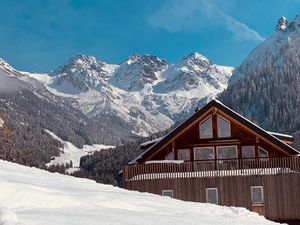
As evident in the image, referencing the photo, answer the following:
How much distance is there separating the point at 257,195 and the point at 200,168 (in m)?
3.98

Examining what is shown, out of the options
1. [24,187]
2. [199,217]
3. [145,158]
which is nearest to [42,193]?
[24,187]

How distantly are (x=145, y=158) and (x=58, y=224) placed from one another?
28.2 m

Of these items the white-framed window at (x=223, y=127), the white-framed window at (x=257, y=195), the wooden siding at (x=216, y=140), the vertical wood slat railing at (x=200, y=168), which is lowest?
the white-framed window at (x=257, y=195)

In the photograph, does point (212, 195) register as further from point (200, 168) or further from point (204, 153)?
point (204, 153)

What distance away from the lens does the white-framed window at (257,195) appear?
104ft

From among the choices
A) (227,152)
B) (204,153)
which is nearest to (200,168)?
(204,153)

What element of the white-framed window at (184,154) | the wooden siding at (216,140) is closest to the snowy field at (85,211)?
the wooden siding at (216,140)

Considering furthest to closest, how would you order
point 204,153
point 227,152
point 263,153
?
1. point 204,153
2. point 227,152
3. point 263,153

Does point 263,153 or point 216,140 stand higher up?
point 216,140

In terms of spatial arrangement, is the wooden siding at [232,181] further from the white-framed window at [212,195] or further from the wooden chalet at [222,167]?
the white-framed window at [212,195]

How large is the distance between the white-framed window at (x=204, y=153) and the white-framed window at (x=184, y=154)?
19.7 inches

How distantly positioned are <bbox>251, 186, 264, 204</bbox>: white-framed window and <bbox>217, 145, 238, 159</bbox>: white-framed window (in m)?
3.88

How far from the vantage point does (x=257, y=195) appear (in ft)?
104

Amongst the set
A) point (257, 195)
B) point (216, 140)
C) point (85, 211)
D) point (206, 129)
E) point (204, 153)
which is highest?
point (206, 129)
